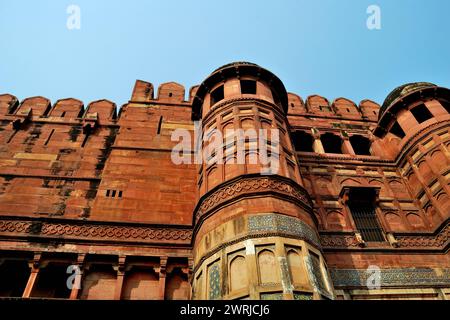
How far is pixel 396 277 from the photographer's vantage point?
10.0 metres

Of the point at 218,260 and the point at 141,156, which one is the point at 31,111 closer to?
the point at 141,156

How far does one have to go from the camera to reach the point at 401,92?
14875 millimetres

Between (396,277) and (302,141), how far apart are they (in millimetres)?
7368

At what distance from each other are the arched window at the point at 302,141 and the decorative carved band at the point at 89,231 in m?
7.30

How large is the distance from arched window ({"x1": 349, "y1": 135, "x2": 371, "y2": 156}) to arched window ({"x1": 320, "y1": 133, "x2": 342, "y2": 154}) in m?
0.60

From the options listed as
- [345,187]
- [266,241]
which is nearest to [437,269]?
[345,187]

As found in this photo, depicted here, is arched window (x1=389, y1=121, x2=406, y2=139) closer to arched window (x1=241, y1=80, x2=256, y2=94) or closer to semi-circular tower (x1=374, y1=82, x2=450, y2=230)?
semi-circular tower (x1=374, y1=82, x2=450, y2=230)

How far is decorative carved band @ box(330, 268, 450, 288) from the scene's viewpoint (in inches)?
381

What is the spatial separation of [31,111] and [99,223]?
7.35m

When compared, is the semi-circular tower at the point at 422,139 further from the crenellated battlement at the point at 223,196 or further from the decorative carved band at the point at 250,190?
the decorative carved band at the point at 250,190

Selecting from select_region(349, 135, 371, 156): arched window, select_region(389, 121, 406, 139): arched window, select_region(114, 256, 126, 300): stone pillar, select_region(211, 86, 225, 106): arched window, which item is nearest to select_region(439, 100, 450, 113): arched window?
select_region(389, 121, 406, 139): arched window

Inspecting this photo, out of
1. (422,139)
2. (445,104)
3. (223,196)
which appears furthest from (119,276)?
(445,104)

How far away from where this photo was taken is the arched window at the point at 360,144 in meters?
16.1

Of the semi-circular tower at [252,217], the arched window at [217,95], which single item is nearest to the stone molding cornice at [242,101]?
the semi-circular tower at [252,217]
